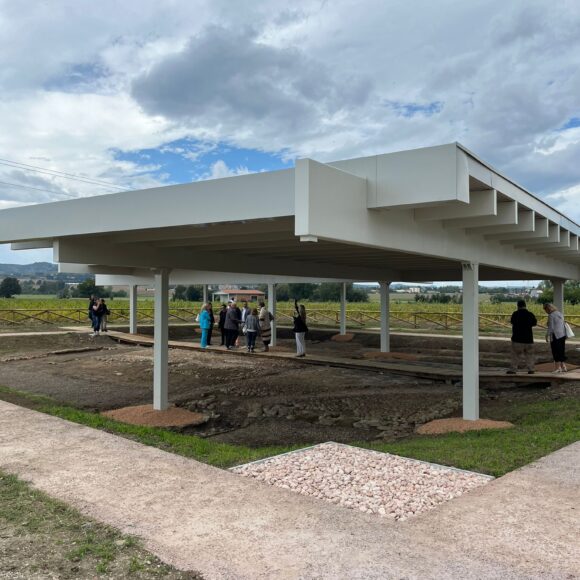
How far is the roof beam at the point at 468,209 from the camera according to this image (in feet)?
21.9

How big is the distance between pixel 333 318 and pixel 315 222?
1255 inches

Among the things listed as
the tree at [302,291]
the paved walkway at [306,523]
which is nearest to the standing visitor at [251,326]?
the paved walkway at [306,523]

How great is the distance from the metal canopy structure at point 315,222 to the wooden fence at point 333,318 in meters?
19.3

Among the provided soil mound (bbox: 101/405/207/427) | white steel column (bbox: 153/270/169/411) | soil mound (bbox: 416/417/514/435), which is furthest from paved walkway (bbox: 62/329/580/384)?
white steel column (bbox: 153/270/169/411)

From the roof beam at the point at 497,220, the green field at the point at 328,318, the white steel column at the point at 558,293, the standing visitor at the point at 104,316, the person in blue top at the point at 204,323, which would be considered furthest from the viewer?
the green field at the point at 328,318

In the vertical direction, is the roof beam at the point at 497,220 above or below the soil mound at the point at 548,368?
above

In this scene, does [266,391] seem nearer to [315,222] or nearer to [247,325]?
[247,325]

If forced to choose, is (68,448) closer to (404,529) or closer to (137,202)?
(137,202)

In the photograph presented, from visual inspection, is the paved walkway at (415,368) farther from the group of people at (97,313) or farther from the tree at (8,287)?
the tree at (8,287)

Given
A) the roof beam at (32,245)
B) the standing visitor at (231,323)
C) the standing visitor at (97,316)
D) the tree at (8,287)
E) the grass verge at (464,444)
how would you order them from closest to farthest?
the grass verge at (464,444) → the roof beam at (32,245) → the standing visitor at (231,323) → the standing visitor at (97,316) → the tree at (8,287)

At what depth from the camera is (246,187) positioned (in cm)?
568

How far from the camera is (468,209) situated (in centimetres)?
680

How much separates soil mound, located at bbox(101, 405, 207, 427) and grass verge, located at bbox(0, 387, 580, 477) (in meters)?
0.68

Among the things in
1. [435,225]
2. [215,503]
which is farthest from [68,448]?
[435,225]
